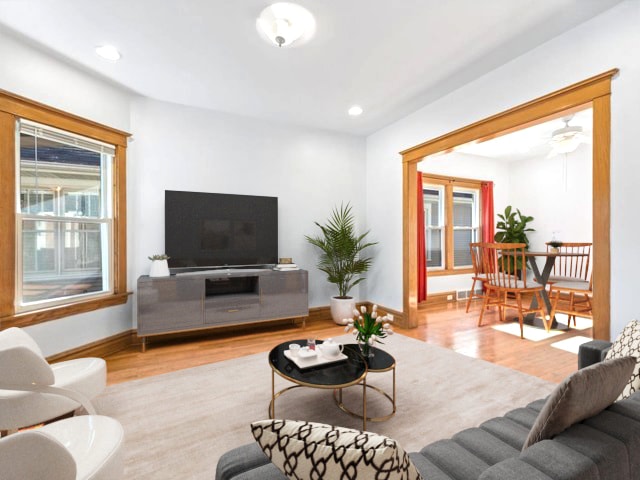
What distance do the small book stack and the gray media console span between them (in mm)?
102

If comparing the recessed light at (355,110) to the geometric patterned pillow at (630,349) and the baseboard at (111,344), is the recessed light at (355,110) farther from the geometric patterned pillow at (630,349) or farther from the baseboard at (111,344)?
the geometric patterned pillow at (630,349)

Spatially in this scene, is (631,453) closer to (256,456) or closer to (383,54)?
(256,456)

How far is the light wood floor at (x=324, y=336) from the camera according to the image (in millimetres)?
2834

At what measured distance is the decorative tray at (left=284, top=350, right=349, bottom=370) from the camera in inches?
77.1

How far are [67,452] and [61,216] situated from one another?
9.44 ft

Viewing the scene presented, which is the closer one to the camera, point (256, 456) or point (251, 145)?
point (256, 456)

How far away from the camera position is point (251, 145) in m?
4.21

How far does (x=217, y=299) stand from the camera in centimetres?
367

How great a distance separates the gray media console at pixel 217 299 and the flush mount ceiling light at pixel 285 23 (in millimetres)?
2524

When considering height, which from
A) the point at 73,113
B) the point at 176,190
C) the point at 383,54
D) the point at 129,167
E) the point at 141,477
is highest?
the point at 383,54

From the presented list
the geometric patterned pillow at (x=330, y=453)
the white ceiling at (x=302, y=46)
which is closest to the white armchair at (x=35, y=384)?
the geometric patterned pillow at (x=330, y=453)

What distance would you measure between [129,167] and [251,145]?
4.91ft

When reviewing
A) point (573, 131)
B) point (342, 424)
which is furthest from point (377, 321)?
point (573, 131)

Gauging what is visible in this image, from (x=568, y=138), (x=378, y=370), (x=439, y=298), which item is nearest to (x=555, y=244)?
(x=568, y=138)
